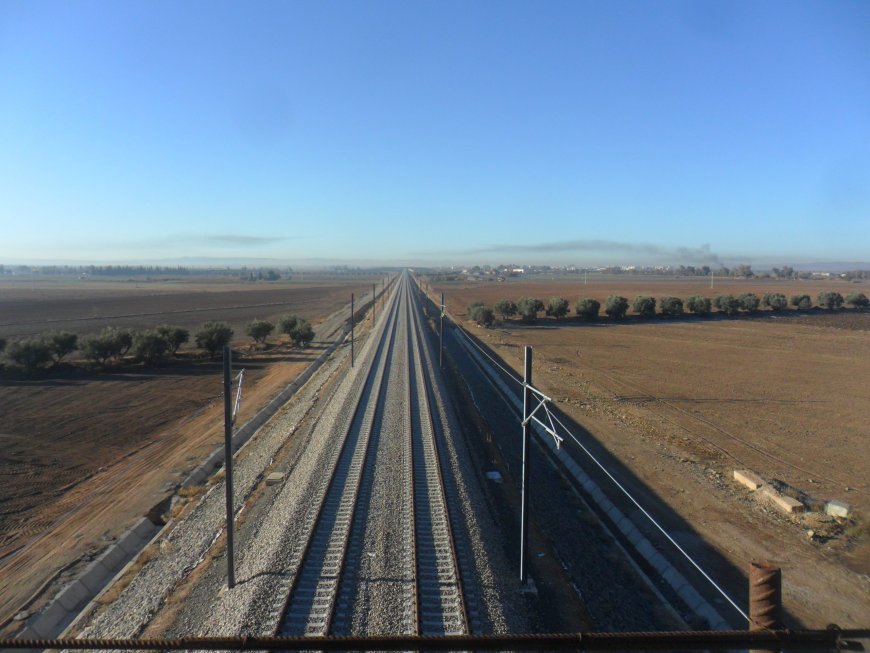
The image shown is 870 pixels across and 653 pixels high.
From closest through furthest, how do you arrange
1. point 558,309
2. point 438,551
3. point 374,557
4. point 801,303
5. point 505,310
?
point 374,557, point 438,551, point 505,310, point 558,309, point 801,303

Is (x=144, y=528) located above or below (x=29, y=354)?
below

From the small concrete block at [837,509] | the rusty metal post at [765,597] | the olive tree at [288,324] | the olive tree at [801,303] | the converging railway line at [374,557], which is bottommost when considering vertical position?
the small concrete block at [837,509]

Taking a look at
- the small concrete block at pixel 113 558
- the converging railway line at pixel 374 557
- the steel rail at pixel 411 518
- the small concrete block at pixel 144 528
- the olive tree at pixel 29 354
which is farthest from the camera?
the olive tree at pixel 29 354

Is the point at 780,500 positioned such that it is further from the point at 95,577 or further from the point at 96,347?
the point at 96,347

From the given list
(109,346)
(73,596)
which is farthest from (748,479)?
(109,346)

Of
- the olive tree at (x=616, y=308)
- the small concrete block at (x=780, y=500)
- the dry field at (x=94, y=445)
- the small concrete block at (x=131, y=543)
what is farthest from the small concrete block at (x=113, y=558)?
the olive tree at (x=616, y=308)

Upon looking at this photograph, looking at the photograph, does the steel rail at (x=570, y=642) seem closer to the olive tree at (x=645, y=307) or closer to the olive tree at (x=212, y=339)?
the olive tree at (x=212, y=339)

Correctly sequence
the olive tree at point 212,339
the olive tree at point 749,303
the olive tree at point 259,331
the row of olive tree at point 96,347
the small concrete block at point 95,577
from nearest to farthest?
the small concrete block at point 95,577
the row of olive tree at point 96,347
the olive tree at point 212,339
the olive tree at point 259,331
the olive tree at point 749,303
